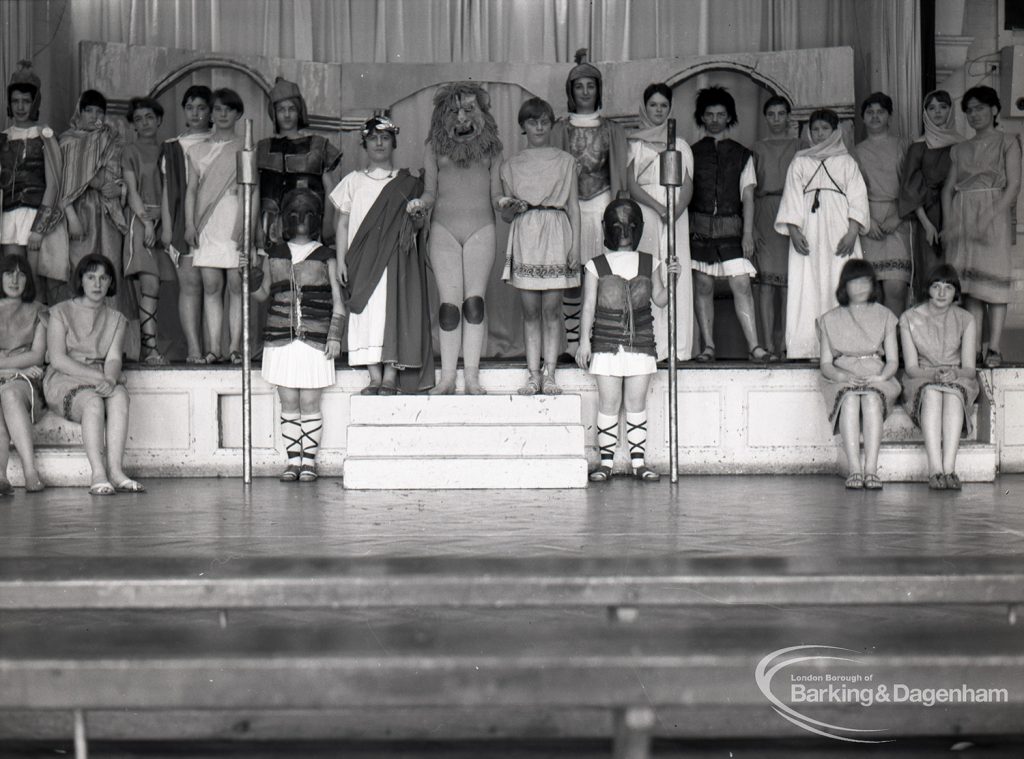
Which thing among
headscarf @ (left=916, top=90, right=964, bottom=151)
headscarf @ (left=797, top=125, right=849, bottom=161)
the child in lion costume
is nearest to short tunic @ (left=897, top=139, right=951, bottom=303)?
headscarf @ (left=916, top=90, right=964, bottom=151)

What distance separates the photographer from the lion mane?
5723 mm

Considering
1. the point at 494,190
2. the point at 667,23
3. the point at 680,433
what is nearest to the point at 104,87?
the point at 494,190

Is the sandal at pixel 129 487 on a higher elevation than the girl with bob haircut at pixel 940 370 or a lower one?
lower

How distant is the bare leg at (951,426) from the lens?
5.48 meters

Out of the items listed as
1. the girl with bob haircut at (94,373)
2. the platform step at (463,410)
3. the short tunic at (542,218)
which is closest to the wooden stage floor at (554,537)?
the girl with bob haircut at (94,373)

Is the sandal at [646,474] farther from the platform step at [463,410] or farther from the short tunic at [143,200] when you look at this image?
the short tunic at [143,200]

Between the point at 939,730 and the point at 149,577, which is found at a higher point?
the point at 149,577

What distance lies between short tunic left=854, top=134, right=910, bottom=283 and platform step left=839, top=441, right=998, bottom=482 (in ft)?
3.97

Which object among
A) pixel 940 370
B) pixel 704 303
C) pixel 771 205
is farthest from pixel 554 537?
pixel 771 205

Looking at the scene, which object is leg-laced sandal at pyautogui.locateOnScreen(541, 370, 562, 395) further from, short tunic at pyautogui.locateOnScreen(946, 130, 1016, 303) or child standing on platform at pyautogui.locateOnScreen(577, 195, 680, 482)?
short tunic at pyautogui.locateOnScreen(946, 130, 1016, 303)

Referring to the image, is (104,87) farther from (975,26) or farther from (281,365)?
(975,26)

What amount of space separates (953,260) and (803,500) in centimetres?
208

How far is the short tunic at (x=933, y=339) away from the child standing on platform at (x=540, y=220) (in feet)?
5.31

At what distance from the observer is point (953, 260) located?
6.35 m
